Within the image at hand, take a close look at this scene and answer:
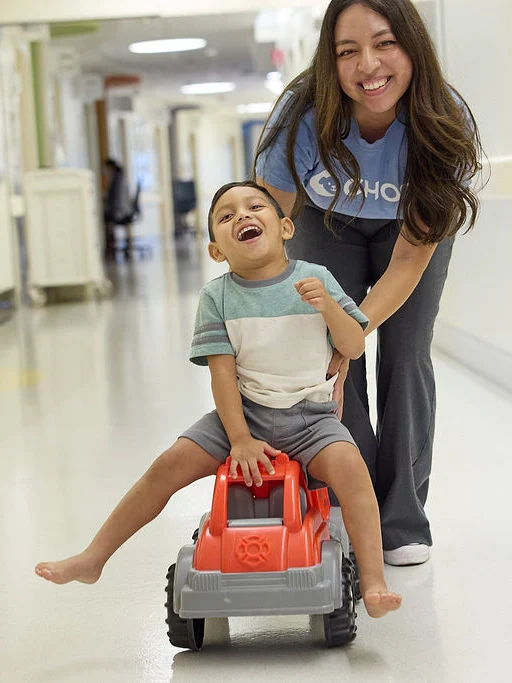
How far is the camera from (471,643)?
1624mm

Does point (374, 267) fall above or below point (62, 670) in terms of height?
above

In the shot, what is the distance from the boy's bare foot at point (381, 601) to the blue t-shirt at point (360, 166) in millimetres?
713

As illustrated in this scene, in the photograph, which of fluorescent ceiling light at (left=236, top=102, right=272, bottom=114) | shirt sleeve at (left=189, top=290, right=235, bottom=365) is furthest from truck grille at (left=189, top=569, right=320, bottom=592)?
fluorescent ceiling light at (left=236, top=102, right=272, bottom=114)

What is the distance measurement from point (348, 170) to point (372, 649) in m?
0.81

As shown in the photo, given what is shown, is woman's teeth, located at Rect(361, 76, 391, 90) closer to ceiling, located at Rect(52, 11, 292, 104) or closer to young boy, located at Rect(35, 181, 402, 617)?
young boy, located at Rect(35, 181, 402, 617)

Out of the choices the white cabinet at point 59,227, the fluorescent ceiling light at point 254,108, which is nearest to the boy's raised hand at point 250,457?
Result: the white cabinet at point 59,227

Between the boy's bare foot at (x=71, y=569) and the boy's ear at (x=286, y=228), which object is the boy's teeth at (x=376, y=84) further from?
the boy's bare foot at (x=71, y=569)

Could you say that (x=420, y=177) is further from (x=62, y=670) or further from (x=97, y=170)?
(x=97, y=170)

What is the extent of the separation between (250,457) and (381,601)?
11.4 inches

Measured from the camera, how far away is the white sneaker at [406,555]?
6.56ft

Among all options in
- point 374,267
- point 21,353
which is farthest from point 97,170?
point 374,267

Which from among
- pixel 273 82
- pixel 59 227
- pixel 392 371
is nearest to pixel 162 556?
pixel 392 371

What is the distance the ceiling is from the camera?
30.4 ft

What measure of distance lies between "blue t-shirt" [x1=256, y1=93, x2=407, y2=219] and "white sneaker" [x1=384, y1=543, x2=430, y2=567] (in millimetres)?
646
